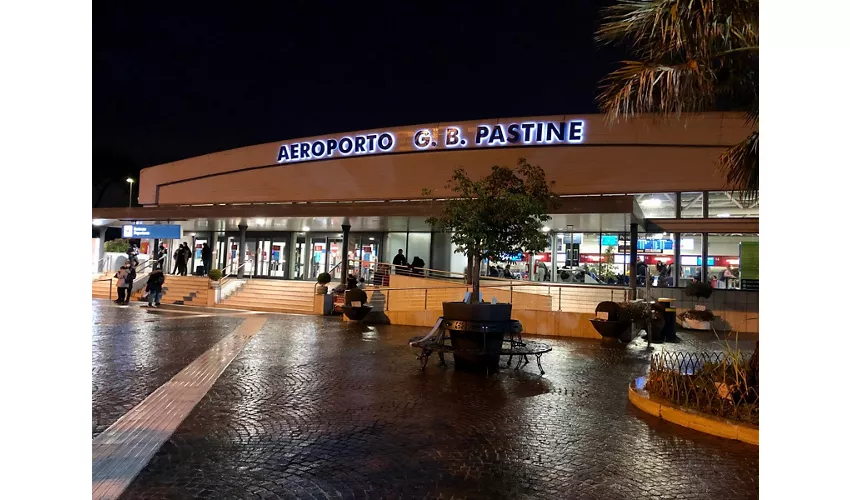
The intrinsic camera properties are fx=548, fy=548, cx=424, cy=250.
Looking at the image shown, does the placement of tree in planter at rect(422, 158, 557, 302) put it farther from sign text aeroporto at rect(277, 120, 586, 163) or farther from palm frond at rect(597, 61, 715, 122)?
sign text aeroporto at rect(277, 120, 586, 163)

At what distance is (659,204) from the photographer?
2206 cm

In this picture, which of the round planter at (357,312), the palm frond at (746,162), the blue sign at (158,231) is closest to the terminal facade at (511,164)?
the blue sign at (158,231)

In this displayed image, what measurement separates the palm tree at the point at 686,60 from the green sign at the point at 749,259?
15.5 metres

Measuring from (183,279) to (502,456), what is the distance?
77.3 feet

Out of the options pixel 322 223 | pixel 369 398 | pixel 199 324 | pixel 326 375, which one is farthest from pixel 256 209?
pixel 369 398

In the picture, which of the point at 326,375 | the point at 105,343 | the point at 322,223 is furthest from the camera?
the point at 322,223

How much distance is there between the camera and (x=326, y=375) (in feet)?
27.6

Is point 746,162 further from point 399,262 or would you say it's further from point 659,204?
point 399,262

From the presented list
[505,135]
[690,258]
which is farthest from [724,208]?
[505,135]

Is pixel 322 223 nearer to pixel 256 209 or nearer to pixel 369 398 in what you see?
pixel 256 209

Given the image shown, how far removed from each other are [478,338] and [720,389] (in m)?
3.88

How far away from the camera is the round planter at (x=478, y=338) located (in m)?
9.14

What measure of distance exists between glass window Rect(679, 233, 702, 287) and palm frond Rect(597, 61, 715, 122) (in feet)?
55.1

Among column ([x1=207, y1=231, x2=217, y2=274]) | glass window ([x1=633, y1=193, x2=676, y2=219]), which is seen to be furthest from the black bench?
column ([x1=207, y1=231, x2=217, y2=274])
